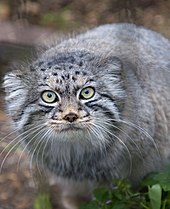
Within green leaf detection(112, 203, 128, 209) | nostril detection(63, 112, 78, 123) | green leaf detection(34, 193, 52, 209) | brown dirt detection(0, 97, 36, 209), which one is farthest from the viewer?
brown dirt detection(0, 97, 36, 209)

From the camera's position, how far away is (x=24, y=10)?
306 cm

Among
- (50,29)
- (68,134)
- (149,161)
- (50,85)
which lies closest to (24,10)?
(50,85)

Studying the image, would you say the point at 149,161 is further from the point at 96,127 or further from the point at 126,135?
the point at 96,127

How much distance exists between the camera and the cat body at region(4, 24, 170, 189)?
323 cm

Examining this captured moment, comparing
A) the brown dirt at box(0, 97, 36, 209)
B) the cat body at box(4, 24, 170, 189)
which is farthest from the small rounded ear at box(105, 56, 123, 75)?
the brown dirt at box(0, 97, 36, 209)

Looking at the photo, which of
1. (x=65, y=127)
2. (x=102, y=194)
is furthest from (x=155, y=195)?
(x=65, y=127)

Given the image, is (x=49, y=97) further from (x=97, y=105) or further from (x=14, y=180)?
(x=14, y=180)

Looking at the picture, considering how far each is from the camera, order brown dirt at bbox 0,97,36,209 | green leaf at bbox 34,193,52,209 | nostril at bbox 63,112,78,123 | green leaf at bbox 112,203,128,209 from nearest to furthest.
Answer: nostril at bbox 63,112,78,123 → green leaf at bbox 112,203,128,209 → green leaf at bbox 34,193,52,209 → brown dirt at bbox 0,97,36,209

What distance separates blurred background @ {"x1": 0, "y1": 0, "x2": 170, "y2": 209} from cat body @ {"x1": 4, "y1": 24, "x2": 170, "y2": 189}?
278 millimetres

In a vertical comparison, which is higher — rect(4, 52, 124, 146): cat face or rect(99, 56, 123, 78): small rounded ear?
rect(99, 56, 123, 78): small rounded ear

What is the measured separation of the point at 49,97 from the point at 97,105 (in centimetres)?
23

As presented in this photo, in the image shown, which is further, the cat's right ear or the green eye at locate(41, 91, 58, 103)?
Result: the cat's right ear

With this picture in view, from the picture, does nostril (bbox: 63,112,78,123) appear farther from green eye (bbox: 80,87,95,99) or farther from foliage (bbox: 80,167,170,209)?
foliage (bbox: 80,167,170,209)

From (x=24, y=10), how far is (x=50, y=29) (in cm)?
144
